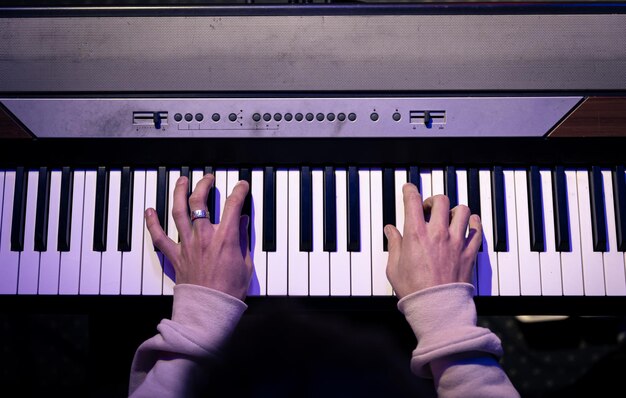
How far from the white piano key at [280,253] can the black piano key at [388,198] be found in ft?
0.82

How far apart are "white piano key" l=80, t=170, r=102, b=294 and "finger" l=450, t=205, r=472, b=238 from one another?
2.93 ft

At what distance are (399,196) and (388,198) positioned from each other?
0.11ft

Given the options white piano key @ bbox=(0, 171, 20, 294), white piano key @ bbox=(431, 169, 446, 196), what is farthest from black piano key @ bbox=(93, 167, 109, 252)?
white piano key @ bbox=(431, 169, 446, 196)

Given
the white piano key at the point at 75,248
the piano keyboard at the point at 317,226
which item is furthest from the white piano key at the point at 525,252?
the white piano key at the point at 75,248

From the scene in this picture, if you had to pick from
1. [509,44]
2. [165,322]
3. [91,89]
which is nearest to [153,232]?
[165,322]

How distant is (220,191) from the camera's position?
48.6 inches

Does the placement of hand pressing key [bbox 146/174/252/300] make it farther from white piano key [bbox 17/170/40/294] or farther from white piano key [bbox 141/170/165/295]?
white piano key [bbox 17/170/40/294]

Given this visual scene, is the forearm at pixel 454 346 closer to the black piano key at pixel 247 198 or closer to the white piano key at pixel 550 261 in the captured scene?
the white piano key at pixel 550 261

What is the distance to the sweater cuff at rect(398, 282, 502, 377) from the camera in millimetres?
983

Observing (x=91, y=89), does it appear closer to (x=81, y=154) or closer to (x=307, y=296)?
(x=81, y=154)

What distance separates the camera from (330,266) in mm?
1194

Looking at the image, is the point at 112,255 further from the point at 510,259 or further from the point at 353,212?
the point at 510,259

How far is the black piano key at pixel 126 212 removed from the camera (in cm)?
121

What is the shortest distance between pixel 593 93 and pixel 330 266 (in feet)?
2.62
